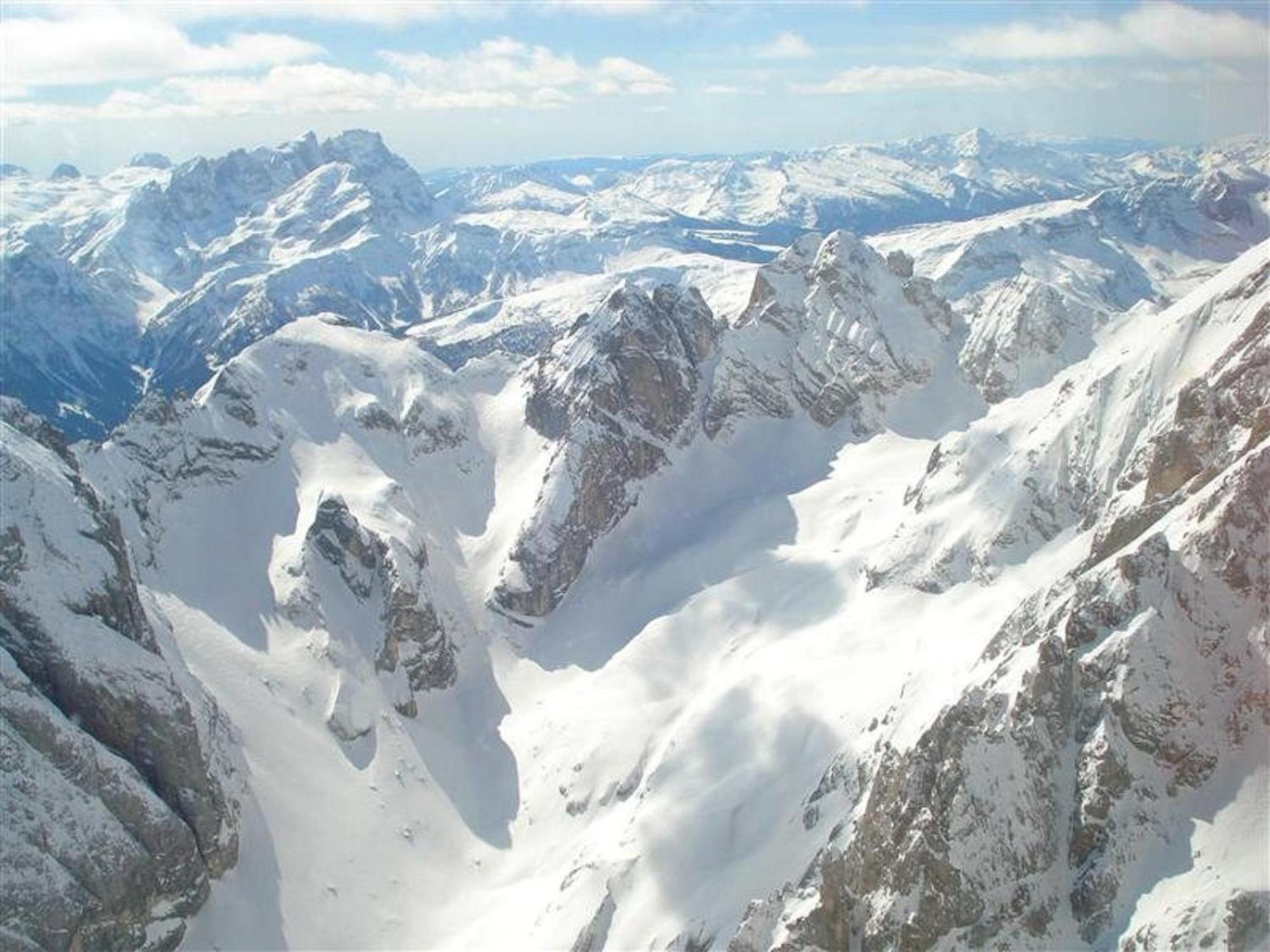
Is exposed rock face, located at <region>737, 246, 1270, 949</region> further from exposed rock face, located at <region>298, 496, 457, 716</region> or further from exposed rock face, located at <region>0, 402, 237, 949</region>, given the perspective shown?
exposed rock face, located at <region>298, 496, 457, 716</region>

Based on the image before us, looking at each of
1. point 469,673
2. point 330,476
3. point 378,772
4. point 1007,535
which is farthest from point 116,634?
point 1007,535

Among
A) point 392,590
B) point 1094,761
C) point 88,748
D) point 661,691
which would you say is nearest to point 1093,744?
point 1094,761

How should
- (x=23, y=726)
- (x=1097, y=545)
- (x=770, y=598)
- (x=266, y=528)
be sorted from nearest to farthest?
(x=1097, y=545) < (x=23, y=726) < (x=770, y=598) < (x=266, y=528)

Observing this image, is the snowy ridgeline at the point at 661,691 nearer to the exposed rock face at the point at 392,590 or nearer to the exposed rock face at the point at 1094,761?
the exposed rock face at the point at 1094,761

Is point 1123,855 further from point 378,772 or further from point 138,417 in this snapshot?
point 138,417

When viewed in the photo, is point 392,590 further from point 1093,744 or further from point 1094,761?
point 1094,761

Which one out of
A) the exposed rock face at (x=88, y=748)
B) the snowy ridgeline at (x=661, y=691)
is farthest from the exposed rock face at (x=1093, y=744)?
the exposed rock face at (x=88, y=748)

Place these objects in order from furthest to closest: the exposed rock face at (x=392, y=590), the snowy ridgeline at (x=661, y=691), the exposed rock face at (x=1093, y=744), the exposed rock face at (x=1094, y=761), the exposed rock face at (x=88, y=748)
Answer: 1. the exposed rock face at (x=392, y=590)
2. the exposed rock face at (x=88, y=748)
3. the snowy ridgeline at (x=661, y=691)
4. the exposed rock face at (x=1093, y=744)
5. the exposed rock face at (x=1094, y=761)

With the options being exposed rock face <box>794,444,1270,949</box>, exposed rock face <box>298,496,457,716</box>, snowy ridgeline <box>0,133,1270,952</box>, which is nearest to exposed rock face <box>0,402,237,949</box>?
snowy ridgeline <box>0,133,1270,952</box>
